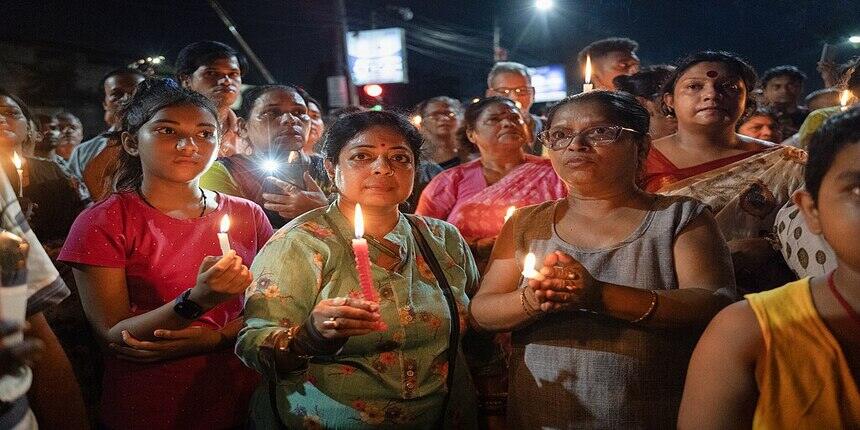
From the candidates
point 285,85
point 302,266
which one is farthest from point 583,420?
point 285,85

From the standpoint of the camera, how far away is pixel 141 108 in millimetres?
2641

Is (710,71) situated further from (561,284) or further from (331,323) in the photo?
(331,323)

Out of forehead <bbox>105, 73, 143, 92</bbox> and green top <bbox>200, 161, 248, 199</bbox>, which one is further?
forehead <bbox>105, 73, 143, 92</bbox>

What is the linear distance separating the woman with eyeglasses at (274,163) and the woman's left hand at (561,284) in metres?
1.83

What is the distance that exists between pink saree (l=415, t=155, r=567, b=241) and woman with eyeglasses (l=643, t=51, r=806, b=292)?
0.71 m

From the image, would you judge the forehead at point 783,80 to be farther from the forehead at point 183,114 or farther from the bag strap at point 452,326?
the forehead at point 183,114

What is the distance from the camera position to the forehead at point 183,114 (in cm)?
257

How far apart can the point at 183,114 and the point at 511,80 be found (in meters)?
3.76

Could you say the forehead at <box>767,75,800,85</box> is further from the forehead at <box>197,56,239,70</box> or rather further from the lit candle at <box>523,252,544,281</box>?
the lit candle at <box>523,252,544,281</box>

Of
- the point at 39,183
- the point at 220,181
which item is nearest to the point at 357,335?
the point at 220,181

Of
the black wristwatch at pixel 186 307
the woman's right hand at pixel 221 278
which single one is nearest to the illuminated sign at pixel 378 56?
the black wristwatch at pixel 186 307

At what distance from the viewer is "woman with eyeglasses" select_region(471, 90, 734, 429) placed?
1.85 metres

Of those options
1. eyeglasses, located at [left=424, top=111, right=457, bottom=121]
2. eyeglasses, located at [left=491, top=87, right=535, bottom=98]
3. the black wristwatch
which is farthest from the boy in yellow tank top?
eyeglasses, located at [left=424, top=111, right=457, bottom=121]

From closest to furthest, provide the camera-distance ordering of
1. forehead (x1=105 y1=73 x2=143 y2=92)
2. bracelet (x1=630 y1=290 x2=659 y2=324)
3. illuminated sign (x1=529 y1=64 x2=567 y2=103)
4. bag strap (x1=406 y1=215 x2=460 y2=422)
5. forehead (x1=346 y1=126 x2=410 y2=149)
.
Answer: bracelet (x1=630 y1=290 x2=659 y2=324), bag strap (x1=406 y1=215 x2=460 y2=422), forehead (x1=346 y1=126 x2=410 y2=149), forehead (x1=105 y1=73 x2=143 y2=92), illuminated sign (x1=529 y1=64 x2=567 y2=103)
